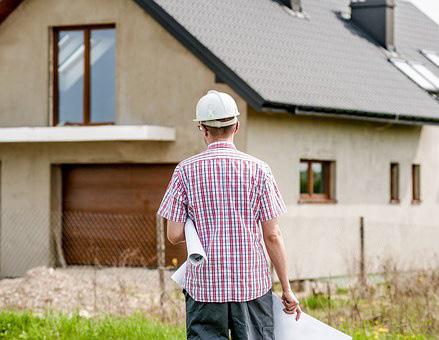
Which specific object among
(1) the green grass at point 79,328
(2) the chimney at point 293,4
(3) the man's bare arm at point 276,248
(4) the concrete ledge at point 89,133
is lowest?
(1) the green grass at point 79,328

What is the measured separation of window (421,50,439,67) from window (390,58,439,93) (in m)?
0.93

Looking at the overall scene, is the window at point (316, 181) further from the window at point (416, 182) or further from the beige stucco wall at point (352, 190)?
the window at point (416, 182)

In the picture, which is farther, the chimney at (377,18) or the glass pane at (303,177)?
the chimney at (377,18)

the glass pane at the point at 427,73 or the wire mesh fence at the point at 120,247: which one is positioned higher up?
the glass pane at the point at 427,73

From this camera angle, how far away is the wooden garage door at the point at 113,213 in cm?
1783

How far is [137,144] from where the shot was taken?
17.9 meters

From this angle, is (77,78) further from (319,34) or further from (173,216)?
(173,216)

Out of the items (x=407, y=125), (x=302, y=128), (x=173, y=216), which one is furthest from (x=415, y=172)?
(x=173, y=216)

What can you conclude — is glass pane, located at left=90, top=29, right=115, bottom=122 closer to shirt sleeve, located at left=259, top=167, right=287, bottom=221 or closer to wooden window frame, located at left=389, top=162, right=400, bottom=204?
wooden window frame, located at left=389, top=162, right=400, bottom=204

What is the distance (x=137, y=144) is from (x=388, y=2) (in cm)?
834

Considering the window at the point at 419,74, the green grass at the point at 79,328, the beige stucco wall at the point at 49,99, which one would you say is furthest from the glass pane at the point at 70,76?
the green grass at the point at 79,328

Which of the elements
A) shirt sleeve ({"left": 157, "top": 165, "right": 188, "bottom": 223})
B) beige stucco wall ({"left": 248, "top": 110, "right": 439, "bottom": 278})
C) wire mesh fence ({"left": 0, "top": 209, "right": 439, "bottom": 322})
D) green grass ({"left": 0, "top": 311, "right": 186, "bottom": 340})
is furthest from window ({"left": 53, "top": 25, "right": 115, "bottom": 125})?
shirt sleeve ({"left": 157, "top": 165, "right": 188, "bottom": 223})

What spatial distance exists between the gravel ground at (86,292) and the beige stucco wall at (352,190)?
2.48 m

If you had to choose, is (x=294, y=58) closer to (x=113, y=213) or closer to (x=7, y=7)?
(x=113, y=213)
